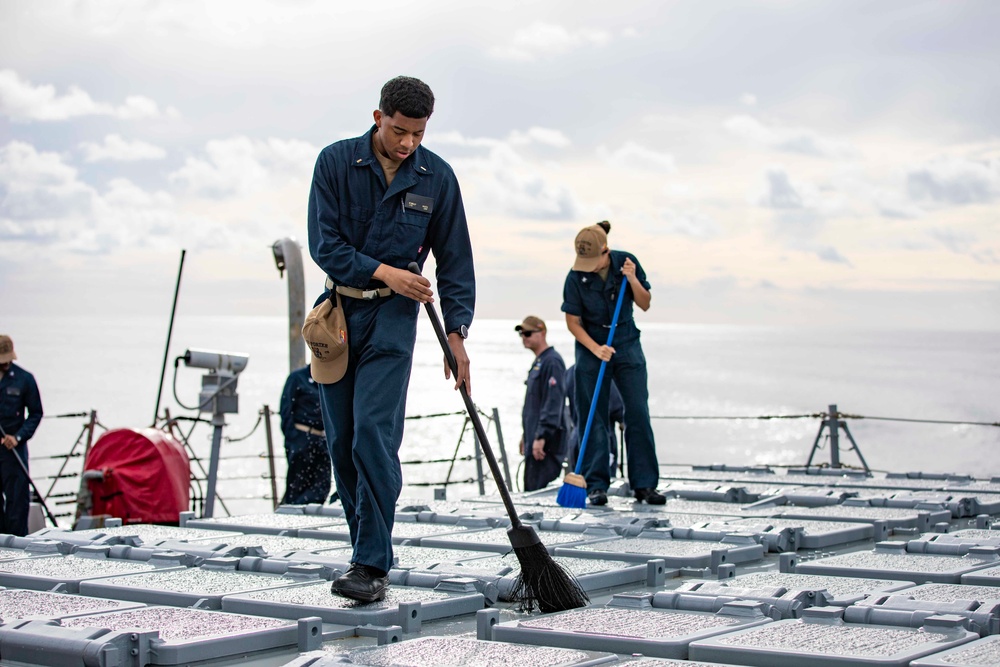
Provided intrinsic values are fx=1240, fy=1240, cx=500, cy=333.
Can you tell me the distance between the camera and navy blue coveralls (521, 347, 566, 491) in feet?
33.9

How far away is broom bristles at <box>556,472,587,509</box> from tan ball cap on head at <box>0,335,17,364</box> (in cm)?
507

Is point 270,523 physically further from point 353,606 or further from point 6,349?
point 6,349

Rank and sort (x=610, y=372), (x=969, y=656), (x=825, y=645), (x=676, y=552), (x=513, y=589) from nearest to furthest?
(x=969, y=656) < (x=825, y=645) < (x=513, y=589) < (x=676, y=552) < (x=610, y=372)

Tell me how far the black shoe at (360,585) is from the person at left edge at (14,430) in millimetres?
6473

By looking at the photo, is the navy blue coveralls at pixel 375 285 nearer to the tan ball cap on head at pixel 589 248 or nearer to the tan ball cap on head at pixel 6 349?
the tan ball cap on head at pixel 589 248

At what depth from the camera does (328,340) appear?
4.06 meters

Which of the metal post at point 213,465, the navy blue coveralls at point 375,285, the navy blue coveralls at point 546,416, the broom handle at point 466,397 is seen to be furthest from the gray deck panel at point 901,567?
the navy blue coveralls at point 546,416

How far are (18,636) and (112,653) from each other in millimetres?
317

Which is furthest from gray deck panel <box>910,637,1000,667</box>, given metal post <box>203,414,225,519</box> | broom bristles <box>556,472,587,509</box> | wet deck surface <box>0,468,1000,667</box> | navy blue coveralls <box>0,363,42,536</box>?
navy blue coveralls <box>0,363,42,536</box>

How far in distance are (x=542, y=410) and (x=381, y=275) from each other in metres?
6.49

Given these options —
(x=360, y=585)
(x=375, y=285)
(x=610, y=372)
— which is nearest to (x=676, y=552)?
(x=360, y=585)

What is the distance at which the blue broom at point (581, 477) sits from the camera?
7004mm

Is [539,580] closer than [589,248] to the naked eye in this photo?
Yes

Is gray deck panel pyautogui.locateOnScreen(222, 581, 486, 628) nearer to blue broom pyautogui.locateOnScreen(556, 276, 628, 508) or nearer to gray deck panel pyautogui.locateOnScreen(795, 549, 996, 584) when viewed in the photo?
gray deck panel pyautogui.locateOnScreen(795, 549, 996, 584)
